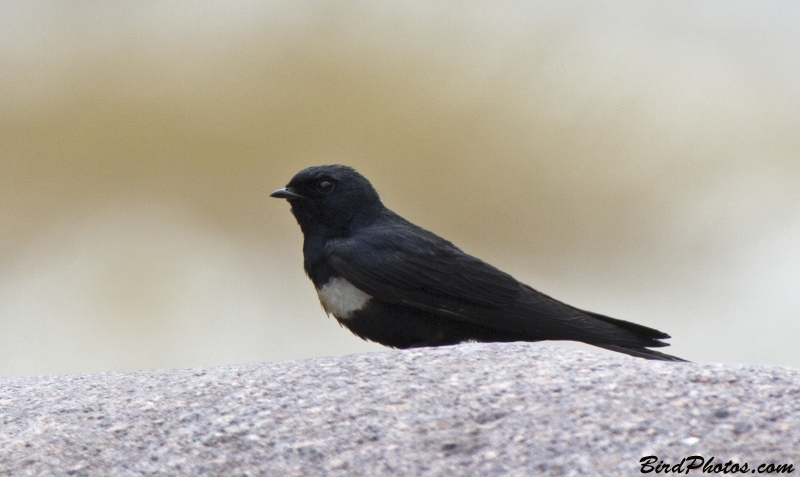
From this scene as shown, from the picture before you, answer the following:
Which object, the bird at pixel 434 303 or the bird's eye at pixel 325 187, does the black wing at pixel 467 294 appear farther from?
the bird's eye at pixel 325 187

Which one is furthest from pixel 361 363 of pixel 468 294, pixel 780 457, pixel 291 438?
pixel 780 457

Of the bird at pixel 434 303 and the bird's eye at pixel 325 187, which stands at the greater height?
the bird's eye at pixel 325 187

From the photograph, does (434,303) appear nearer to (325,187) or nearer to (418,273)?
(418,273)

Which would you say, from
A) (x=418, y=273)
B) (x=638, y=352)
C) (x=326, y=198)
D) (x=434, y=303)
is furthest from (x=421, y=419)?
(x=326, y=198)

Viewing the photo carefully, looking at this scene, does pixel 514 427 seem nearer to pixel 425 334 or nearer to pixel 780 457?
pixel 780 457

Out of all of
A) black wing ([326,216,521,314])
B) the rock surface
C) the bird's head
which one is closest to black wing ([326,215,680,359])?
black wing ([326,216,521,314])

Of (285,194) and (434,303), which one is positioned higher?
(285,194)

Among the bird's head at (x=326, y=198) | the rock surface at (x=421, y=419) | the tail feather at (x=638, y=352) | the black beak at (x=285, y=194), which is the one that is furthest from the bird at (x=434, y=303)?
the rock surface at (x=421, y=419)

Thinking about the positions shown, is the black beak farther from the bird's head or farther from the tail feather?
the tail feather
